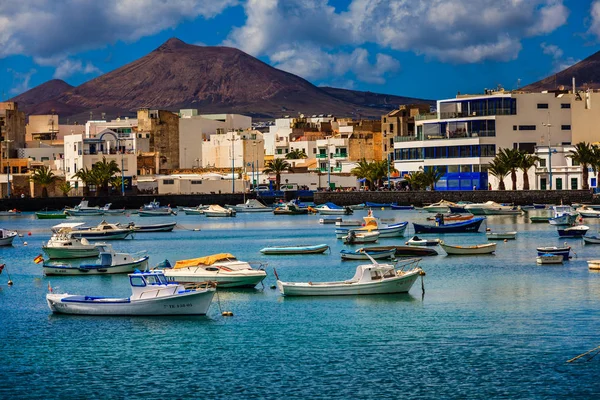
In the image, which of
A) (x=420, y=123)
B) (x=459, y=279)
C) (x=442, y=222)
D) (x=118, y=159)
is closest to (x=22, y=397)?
(x=459, y=279)

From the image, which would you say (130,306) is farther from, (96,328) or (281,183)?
(281,183)

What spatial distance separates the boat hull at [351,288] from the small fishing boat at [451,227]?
40.4 meters

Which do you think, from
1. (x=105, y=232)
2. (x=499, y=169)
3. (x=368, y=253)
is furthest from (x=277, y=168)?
(x=368, y=253)

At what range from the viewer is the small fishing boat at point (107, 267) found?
61.0 metres

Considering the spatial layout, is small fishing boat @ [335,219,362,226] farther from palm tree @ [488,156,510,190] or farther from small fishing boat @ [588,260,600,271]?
small fishing boat @ [588,260,600,271]

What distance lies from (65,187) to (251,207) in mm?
37985

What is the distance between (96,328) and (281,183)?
134530 millimetres

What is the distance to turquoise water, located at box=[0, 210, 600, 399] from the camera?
32.9 metres

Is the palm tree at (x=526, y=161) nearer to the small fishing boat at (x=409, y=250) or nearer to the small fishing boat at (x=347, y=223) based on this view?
the small fishing boat at (x=347, y=223)

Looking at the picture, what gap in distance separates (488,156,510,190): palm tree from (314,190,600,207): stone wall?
7.69 ft

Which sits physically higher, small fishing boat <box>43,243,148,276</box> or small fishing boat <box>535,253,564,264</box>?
small fishing boat <box>43,243,148,276</box>

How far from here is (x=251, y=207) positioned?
15038cm

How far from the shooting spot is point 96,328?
42.9m

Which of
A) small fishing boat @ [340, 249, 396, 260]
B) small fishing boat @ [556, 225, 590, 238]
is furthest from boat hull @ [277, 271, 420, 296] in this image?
small fishing boat @ [556, 225, 590, 238]
